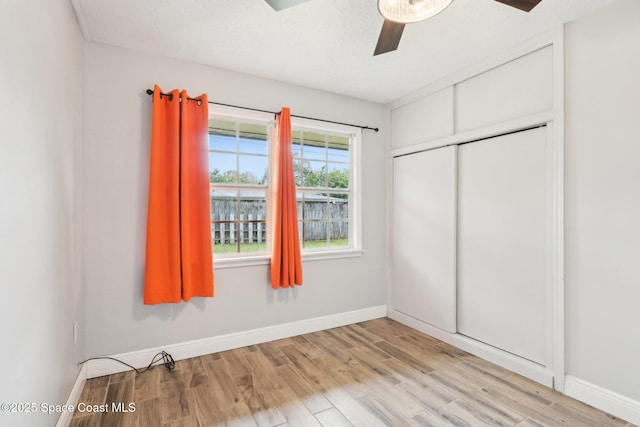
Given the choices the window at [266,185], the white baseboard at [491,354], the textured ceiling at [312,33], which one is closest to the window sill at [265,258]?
the window at [266,185]

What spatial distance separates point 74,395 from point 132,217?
1259 millimetres

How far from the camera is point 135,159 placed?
2506 millimetres

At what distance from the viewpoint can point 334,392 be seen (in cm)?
217

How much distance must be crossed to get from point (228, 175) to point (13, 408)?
7.09ft

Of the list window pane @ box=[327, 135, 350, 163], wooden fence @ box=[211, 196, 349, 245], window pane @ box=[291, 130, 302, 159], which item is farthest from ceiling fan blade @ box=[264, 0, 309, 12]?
window pane @ box=[327, 135, 350, 163]

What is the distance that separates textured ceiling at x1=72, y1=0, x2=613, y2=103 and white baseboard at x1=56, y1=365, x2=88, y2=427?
8.12ft

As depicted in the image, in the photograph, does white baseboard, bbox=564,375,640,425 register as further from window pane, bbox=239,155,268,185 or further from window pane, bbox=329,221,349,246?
window pane, bbox=239,155,268,185

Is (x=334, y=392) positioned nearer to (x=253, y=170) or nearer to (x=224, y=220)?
(x=224, y=220)

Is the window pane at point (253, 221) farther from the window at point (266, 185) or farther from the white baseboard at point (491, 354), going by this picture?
the white baseboard at point (491, 354)

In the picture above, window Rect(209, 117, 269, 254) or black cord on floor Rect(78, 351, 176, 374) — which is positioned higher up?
window Rect(209, 117, 269, 254)

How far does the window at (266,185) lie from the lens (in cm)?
293

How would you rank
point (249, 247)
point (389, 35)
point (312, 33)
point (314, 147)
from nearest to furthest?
point (389, 35)
point (312, 33)
point (249, 247)
point (314, 147)

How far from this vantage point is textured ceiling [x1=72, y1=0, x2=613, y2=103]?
199 cm

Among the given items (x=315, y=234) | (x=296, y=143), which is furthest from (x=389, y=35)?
(x=315, y=234)
